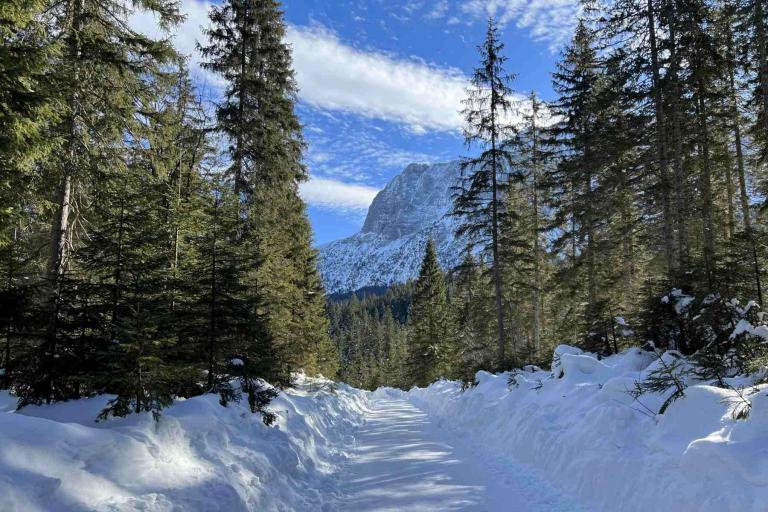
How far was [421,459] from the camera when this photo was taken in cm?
909

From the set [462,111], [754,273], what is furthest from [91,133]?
[462,111]

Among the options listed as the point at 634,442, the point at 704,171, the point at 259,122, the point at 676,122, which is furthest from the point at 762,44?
the point at 259,122

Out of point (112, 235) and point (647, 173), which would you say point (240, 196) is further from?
point (647, 173)

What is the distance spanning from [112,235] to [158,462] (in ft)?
16.8

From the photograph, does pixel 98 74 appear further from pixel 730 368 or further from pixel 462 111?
pixel 462 111

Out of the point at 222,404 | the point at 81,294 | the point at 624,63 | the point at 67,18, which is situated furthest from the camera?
the point at 624,63

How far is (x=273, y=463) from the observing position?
7.05m

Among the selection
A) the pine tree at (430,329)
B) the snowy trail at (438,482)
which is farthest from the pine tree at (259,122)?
the pine tree at (430,329)

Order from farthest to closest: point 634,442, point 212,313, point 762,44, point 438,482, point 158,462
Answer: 1. point 762,44
2. point 212,313
3. point 438,482
4. point 634,442
5. point 158,462

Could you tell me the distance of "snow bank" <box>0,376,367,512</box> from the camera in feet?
12.9

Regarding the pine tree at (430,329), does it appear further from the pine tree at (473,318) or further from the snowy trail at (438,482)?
the snowy trail at (438,482)

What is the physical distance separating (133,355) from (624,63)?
18.6m

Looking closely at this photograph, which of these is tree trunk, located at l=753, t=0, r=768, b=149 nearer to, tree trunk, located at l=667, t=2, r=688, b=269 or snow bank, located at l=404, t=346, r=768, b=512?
tree trunk, located at l=667, t=2, r=688, b=269

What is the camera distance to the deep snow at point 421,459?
4.25 meters
